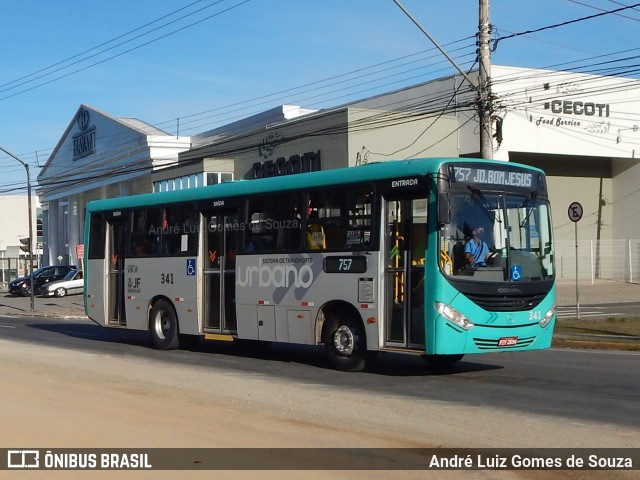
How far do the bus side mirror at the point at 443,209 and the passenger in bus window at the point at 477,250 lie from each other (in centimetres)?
63

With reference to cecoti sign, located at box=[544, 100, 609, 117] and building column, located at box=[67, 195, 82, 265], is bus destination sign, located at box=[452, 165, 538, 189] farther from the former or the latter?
building column, located at box=[67, 195, 82, 265]

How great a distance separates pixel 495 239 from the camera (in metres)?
13.0

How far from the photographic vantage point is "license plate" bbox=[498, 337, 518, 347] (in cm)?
1298

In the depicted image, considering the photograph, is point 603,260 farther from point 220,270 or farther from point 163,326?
point 220,270

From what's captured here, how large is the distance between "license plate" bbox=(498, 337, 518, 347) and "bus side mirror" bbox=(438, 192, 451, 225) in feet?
6.56

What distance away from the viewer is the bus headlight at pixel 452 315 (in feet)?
41.2

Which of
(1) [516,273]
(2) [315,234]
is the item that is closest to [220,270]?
(2) [315,234]

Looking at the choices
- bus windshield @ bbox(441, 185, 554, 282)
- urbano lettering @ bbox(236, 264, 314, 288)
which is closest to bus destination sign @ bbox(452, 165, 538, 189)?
bus windshield @ bbox(441, 185, 554, 282)

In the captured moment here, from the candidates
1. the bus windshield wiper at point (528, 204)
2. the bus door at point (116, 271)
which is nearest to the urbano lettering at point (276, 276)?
the bus windshield wiper at point (528, 204)

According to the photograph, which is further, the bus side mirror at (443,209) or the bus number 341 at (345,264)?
the bus number 341 at (345,264)

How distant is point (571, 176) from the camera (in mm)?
42875

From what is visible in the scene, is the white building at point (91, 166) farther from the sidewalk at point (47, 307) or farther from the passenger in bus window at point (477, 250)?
the passenger in bus window at point (477, 250)

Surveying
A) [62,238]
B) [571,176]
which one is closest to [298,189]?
[571,176]

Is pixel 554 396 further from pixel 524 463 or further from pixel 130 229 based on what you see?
pixel 130 229
